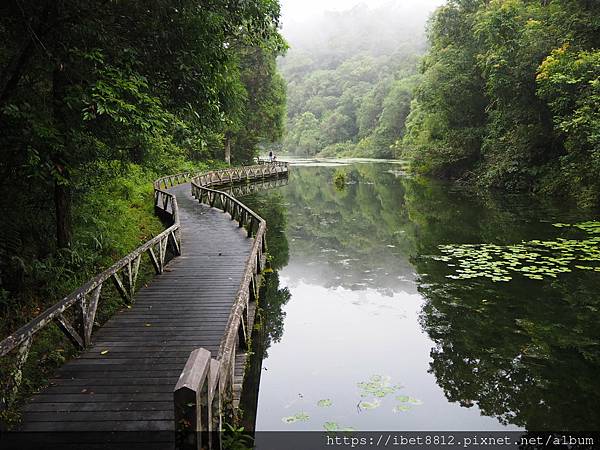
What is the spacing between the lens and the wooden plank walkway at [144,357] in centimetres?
476

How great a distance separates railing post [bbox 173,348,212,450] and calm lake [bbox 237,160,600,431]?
281 cm

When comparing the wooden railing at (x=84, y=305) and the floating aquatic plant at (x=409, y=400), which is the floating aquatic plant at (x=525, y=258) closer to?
the floating aquatic plant at (x=409, y=400)

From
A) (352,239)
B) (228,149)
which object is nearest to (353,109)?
(228,149)

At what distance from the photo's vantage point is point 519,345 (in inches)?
312

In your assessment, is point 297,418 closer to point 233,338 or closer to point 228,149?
point 233,338

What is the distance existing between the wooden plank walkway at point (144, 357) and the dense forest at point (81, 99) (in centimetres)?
188

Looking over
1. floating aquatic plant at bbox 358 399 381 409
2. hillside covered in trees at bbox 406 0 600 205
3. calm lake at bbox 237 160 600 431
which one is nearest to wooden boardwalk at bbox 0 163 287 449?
calm lake at bbox 237 160 600 431

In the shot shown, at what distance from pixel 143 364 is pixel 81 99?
12.2ft

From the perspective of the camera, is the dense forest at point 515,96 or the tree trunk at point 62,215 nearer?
the tree trunk at point 62,215

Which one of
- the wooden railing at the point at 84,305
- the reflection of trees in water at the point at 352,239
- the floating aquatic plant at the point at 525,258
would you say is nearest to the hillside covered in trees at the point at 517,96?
the floating aquatic plant at the point at 525,258

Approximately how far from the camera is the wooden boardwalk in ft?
15.2

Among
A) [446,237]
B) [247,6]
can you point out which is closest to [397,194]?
[446,237]

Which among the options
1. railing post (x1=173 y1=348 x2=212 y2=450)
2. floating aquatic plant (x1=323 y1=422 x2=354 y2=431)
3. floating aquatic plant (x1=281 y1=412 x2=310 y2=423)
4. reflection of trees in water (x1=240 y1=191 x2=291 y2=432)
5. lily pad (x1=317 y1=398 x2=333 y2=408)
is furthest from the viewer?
reflection of trees in water (x1=240 y1=191 x2=291 y2=432)

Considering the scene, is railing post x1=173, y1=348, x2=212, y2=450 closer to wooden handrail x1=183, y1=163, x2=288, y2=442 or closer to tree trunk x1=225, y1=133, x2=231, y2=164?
wooden handrail x1=183, y1=163, x2=288, y2=442
